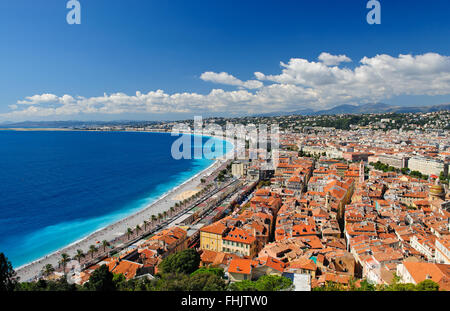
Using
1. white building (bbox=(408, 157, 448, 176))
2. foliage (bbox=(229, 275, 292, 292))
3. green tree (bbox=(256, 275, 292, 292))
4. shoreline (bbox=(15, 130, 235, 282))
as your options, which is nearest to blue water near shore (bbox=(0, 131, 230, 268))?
shoreline (bbox=(15, 130, 235, 282))

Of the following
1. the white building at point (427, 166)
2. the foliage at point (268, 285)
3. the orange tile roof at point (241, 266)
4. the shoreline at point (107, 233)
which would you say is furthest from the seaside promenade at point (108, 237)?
the white building at point (427, 166)

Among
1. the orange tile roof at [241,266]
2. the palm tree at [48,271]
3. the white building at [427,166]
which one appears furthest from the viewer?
the white building at [427,166]

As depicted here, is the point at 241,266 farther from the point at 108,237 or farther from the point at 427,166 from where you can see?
the point at 427,166

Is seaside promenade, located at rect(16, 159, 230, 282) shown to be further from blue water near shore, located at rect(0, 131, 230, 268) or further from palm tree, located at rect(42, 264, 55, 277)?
blue water near shore, located at rect(0, 131, 230, 268)

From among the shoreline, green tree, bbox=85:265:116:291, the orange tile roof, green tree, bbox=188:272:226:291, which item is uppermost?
green tree, bbox=188:272:226:291

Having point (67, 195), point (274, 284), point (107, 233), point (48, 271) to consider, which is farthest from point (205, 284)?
point (67, 195)

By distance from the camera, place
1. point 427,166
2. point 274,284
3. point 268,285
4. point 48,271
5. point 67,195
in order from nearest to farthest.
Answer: point 268,285 → point 274,284 → point 48,271 → point 67,195 → point 427,166

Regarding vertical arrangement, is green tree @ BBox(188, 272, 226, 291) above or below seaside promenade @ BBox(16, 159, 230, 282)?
above

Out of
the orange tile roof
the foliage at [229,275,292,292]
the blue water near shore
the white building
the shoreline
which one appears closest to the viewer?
the foliage at [229,275,292,292]

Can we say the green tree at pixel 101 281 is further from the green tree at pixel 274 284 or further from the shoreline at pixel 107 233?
the shoreline at pixel 107 233

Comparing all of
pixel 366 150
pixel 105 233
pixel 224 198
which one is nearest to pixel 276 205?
pixel 224 198

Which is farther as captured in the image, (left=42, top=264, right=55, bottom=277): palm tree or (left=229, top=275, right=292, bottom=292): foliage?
A: (left=42, top=264, right=55, bottom=277): palm tree
